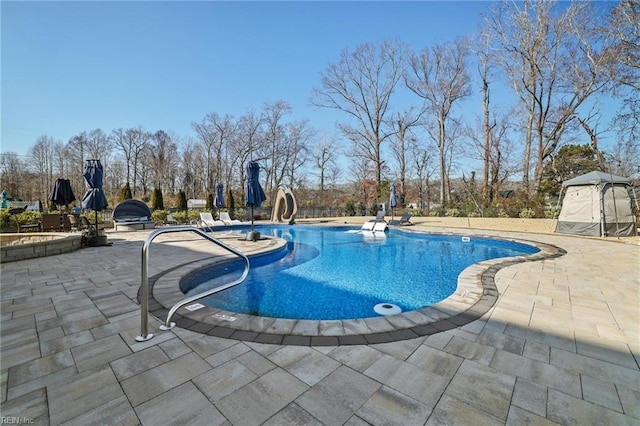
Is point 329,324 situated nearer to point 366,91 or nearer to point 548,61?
point 548,61

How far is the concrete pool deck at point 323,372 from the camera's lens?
1.75 m

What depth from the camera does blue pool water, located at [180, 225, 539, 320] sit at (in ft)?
14.3

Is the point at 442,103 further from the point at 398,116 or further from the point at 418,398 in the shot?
the point at 418,398

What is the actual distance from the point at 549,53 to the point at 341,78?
1475cm

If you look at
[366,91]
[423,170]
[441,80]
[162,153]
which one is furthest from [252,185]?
[162,153]

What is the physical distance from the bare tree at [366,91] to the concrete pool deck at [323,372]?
2117cm

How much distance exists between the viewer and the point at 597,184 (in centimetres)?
986

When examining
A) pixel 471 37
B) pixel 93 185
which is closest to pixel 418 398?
pixel 93 185

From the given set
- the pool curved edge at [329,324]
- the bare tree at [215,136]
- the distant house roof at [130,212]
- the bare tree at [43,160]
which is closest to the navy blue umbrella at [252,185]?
the pool curved edge at [329,324]

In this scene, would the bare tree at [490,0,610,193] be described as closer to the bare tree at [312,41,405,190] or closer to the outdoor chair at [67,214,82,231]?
the bare tree at [312,41,405,190]

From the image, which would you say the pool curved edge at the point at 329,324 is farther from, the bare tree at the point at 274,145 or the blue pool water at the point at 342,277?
the bare tree at the point at 274,145

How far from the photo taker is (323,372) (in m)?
2.17

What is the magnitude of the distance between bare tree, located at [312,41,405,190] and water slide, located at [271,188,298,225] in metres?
9.53

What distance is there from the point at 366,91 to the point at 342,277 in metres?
22.5
